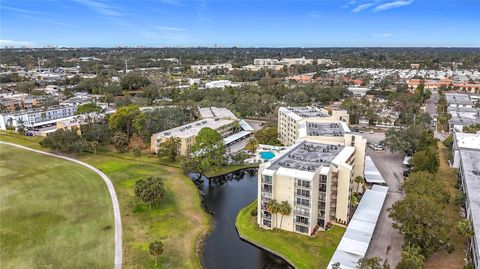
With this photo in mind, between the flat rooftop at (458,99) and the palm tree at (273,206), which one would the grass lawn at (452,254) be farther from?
the flat rooftop at (458,99)

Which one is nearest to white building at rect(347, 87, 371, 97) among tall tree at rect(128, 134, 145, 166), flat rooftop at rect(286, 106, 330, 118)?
flat rooftop at rect(286, 106, 330, 118)

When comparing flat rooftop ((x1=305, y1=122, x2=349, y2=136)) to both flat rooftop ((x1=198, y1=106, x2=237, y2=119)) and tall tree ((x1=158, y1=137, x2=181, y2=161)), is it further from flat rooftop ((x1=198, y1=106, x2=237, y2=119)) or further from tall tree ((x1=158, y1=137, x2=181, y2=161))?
flat rooftop ((x1=198, y1=106, x2=237, y2=119))

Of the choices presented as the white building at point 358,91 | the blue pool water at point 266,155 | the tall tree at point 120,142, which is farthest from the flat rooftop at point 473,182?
the white building at point 358,91

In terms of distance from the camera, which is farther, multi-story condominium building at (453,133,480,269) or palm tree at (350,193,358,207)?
palm tree at (350,193,358,207)

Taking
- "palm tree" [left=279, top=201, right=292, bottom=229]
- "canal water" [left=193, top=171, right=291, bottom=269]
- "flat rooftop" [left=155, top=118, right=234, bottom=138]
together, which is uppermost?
"flat rooftop" [left=155, top=118, right=234, bottom=138]

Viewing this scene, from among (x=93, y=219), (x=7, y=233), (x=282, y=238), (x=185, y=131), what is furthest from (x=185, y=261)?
(x=185, y=131)

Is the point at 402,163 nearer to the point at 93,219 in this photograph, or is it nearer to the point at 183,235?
the point at 183,235
